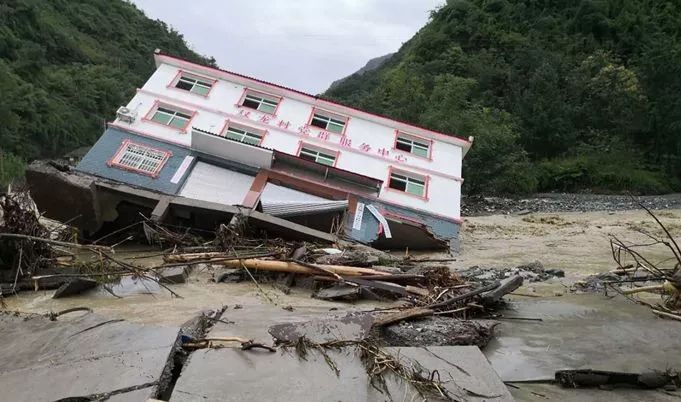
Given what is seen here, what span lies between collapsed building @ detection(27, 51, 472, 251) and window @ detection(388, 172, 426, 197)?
51 millimetres

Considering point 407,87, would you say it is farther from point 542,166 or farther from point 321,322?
point 321,322

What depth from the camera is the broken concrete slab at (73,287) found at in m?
7.16

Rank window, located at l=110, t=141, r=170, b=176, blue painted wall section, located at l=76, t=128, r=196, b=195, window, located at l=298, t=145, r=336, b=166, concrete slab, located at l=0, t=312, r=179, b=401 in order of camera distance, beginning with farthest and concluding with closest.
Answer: window, located at l=298, t=145, r=336, b=166 → window, located at l=110, t=141, r=170, b=176 → blue painted wall section, located at l=76, t=128, r=196, b=195 → concrete slab, located at l=0, t=312, r=179, b=401

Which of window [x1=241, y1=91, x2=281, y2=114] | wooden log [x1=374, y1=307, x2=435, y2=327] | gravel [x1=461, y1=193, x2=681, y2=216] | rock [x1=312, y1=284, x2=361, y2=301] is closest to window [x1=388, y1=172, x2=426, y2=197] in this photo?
window [x1=241, y1=91, x2=281, y2=114]

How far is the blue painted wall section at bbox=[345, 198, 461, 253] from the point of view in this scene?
17828 millimetres

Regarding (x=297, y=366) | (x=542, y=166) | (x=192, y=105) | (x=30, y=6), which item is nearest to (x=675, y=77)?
(x=542, y=166)

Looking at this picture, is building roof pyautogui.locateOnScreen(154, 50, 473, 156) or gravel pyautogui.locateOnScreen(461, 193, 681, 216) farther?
gravel pyautogui.locateOnScreen(461, 193, 681, 216)

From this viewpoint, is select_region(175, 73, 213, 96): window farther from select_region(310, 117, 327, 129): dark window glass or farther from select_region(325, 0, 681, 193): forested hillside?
select_region(325, 0, 681, 193): forested hillside

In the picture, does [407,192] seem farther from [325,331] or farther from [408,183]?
[325,331]

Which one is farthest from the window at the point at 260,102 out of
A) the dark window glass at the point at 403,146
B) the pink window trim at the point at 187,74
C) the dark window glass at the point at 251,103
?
the dark window glass at the point at 403,146

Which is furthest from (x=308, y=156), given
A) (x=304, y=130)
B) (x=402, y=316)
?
(x=402, y=316)

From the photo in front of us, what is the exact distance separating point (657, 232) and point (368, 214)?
10143 millimetres

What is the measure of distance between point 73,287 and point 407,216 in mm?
13820

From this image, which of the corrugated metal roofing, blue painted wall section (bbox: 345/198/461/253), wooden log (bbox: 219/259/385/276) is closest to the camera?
wooden log (bbox: 219/259/385/276)
